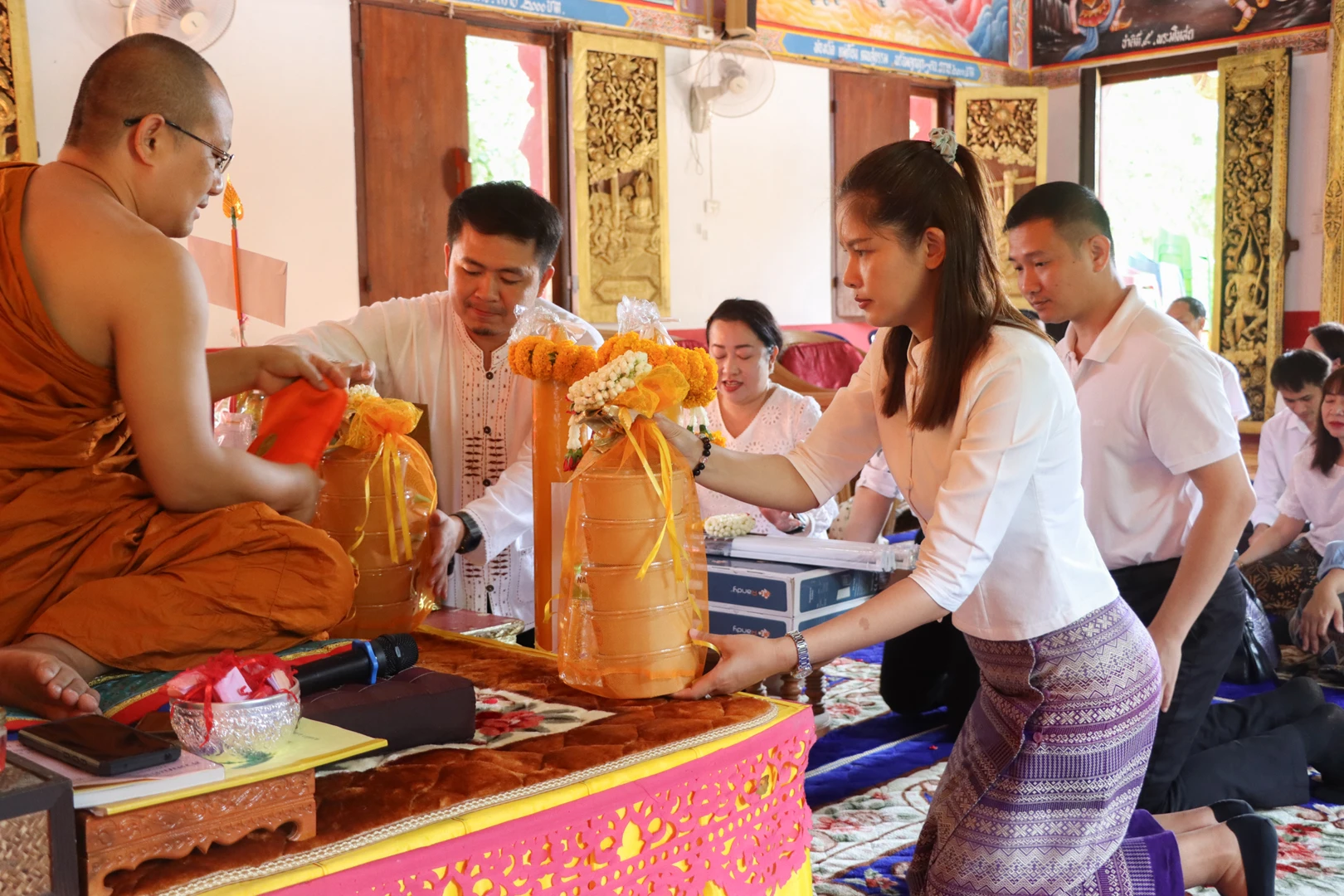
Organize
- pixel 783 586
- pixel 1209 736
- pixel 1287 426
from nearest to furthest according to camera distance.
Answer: pixel 1209 736 → pixel 783 586 → pixel 1287 426

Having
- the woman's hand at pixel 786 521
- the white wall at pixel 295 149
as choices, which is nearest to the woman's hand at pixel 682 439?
the woman's hand at pixel 786 521

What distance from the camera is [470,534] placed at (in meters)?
2.18

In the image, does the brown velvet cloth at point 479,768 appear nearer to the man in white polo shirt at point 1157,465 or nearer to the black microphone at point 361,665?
the black microphone at point 361,665

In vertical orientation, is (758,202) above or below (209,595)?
above

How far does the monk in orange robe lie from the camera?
1424 mm

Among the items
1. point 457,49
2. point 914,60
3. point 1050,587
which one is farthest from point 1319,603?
point 914,60

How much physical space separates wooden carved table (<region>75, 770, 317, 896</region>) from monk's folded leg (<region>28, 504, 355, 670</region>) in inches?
17.6

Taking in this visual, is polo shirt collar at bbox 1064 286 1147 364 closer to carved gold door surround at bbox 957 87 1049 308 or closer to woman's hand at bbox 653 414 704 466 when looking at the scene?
woman's hand at bbox 653 414 704 466

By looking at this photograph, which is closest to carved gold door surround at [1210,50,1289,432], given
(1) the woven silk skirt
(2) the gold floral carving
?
(2) the gold floral carving

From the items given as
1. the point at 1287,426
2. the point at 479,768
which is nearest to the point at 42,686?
the point at 479,768

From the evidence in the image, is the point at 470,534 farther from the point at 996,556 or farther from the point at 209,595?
the point at 996,556

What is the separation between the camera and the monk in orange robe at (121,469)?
1.42 metres

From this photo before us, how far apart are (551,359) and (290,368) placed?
358 millimetres

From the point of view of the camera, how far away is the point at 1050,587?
5.61 feet
